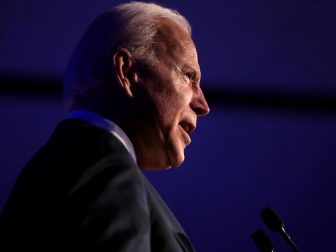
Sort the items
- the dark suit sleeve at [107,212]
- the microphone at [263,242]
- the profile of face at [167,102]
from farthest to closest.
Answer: the microphone at [263,242], the profile of face at [167,102], the dark suit sleeve at [107,212]

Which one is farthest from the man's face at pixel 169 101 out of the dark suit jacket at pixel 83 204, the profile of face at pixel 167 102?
the dark suit jacket at pixel 83 204

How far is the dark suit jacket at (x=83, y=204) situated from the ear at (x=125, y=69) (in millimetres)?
208

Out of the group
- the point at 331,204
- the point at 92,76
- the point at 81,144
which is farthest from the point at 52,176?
the point at 331,204

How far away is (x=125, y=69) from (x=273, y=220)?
428mm

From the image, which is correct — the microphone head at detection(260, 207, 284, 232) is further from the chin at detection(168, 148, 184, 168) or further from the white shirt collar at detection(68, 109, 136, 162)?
the white shirt collar at detection(68, 109, 136, 162)

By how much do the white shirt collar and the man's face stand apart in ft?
0.23

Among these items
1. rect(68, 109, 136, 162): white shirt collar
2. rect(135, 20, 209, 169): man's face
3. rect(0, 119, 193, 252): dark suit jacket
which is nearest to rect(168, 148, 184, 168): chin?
rect(135, 20, 209, 169): man's face

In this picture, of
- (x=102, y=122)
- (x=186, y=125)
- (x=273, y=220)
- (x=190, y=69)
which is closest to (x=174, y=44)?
(x=190, y=69)

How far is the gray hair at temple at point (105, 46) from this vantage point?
1.13 meters

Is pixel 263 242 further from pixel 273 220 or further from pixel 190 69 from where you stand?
pixel 190 69

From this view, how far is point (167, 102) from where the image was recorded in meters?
1.15

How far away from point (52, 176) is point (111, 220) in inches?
4.8

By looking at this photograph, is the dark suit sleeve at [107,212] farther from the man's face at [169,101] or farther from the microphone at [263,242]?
the microphone at [263,242]

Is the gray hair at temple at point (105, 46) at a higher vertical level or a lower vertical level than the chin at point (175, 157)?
higher
